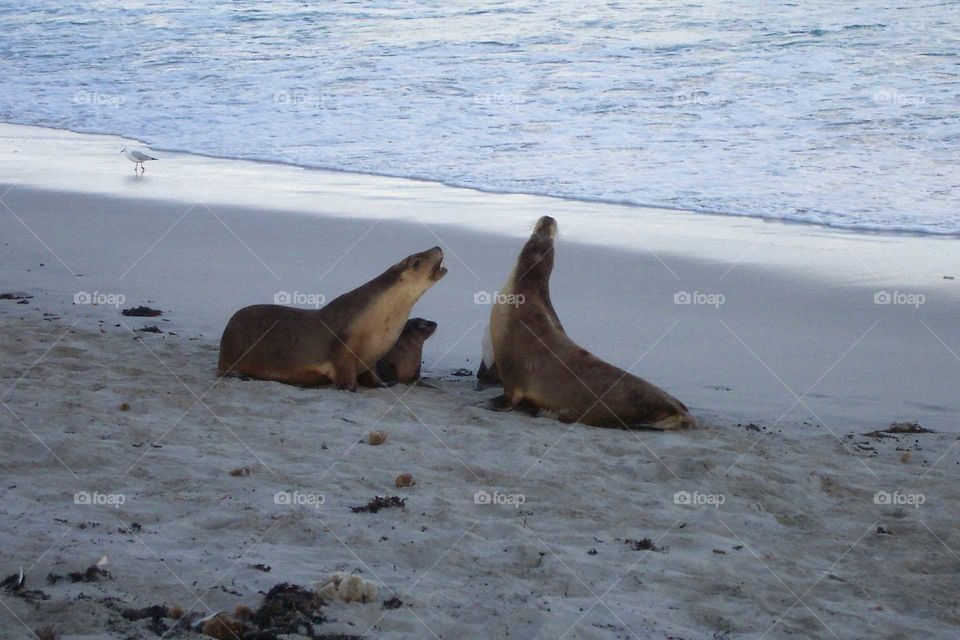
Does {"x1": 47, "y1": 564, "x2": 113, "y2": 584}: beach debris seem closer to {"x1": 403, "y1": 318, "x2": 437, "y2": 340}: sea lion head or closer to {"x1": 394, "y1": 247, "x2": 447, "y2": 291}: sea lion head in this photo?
{"x1": 394, "y1": 247, "x2": 447, "y2": 291}: sea lion head

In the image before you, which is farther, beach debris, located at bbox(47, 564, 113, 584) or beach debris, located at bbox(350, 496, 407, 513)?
beach debris, located at bbox(350, 496, 407, 513)

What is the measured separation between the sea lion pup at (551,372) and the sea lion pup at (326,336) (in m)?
0.52

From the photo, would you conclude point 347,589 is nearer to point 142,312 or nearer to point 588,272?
point 142,312

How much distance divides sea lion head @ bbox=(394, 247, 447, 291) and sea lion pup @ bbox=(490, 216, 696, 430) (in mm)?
420

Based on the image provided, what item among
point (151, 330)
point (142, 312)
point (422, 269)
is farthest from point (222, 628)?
Answer: point (142, 312)

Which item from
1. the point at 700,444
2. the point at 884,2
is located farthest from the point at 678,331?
the point at 884,2

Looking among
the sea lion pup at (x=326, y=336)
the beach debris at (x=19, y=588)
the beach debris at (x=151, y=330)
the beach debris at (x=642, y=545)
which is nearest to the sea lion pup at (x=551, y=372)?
the sea lion pup at (x=326, y=336)

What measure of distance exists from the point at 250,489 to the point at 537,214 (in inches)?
293

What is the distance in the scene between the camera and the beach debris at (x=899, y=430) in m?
6.18

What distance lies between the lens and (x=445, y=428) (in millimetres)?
5852

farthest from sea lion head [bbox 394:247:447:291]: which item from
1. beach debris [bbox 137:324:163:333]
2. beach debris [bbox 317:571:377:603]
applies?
beach debris [bbox 317:571:377:603]

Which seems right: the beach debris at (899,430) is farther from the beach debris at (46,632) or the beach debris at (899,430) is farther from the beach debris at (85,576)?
the beach debris at (46,632)

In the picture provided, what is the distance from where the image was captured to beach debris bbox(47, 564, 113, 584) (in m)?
3.46

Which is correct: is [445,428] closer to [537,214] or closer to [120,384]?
[120,384]
